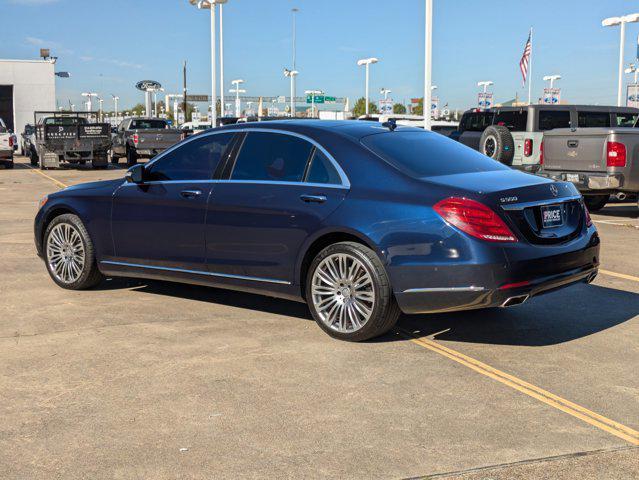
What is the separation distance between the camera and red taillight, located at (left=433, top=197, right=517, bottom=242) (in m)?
5.41

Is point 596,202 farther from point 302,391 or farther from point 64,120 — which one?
point 64,120

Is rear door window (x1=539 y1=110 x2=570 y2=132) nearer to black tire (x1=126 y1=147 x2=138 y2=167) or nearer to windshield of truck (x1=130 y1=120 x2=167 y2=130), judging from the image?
black tire (x1=126 y1=147 x2=138 y2=167)

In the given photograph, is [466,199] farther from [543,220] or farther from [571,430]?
[571,430]

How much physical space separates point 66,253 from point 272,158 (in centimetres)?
260

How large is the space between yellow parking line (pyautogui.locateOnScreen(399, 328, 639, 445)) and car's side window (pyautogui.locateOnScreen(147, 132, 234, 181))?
86.3 inches

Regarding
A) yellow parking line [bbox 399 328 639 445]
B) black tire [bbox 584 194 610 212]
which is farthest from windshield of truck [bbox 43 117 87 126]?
yellow parking line [bbox 399 328 639 445]

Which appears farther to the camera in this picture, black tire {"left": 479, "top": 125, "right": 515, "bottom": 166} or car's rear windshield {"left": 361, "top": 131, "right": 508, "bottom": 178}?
black tire {"left": 479, "top": 125, "right": 515, "bottom": 166}

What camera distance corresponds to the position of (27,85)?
59844mm

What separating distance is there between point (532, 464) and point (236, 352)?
8.05 feet

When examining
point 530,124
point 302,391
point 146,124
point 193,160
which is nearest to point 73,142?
point 146,124

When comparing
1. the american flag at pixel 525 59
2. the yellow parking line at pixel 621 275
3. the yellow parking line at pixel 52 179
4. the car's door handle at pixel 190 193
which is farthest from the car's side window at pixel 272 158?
the american flag at pixel 525 59

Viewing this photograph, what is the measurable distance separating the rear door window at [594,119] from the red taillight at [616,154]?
5217mm

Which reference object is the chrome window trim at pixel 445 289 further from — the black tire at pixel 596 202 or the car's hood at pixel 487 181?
the black tire at pixel 596 202

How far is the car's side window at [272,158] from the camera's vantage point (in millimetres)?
6332
